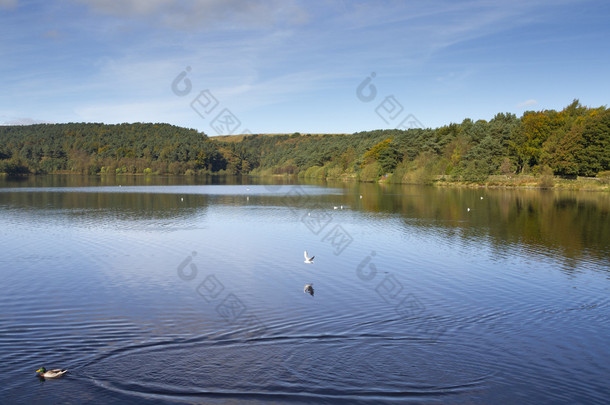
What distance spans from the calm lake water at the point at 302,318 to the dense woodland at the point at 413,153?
168 ft

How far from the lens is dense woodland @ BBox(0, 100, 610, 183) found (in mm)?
70750

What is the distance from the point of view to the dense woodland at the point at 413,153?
2785 inches

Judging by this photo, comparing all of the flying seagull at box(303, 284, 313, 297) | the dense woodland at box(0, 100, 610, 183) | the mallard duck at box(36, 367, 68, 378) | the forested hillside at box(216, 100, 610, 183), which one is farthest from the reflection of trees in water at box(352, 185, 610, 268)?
the dense woodland at box(0, 100, 610, 183)

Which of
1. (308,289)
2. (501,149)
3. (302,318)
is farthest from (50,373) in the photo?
(501,149)

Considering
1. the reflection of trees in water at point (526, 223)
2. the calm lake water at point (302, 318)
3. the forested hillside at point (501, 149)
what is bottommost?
the calm lake water at point (302, 318)

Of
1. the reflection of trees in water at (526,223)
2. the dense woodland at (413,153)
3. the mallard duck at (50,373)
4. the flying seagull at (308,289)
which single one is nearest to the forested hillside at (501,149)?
the dense woodland at (413,153)

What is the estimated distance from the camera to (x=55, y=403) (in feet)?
26.2

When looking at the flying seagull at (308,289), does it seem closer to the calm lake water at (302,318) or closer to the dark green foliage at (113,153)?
the calm lake water at (302,318)

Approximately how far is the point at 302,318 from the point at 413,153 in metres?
91.9

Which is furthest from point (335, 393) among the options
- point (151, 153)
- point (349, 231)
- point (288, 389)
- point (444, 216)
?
point (151, 153)

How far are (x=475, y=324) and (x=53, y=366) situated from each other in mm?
9664

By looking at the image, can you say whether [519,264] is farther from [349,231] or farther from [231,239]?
[231,239]

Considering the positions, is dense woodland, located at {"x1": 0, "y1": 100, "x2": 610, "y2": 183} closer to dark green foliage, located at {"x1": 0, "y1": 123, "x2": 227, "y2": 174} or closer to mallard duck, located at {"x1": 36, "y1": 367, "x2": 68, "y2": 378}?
dark green foliage, located at {"x1": 0, "y1": 123, "x2": 227, "y2": 174}

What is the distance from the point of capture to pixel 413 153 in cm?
10025
